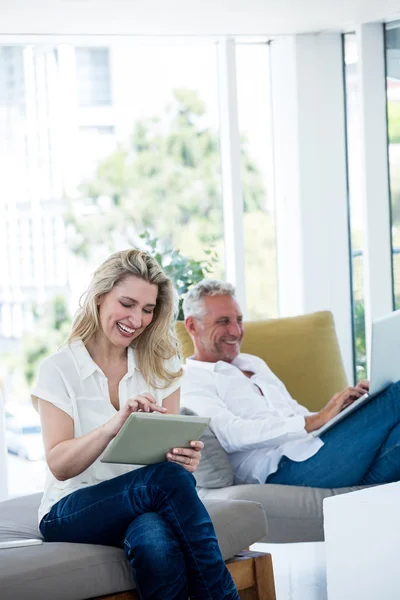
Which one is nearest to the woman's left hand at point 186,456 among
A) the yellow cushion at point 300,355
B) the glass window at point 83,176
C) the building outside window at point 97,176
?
the yellow cushion at point 300,355

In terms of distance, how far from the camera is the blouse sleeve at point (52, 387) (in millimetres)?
2311

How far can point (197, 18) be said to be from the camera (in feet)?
12.9

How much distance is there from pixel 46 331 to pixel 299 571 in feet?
18.8

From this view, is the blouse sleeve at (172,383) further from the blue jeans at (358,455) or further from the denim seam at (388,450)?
the denim seam at (388,450)

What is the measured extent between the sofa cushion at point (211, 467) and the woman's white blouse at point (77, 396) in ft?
1.61

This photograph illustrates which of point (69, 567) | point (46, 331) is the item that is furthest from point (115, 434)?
point (46, 331)

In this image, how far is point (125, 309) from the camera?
7.97ft

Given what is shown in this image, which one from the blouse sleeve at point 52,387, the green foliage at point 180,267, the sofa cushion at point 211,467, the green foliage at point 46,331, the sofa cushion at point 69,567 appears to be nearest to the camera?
the sofa cushion at point 69,567

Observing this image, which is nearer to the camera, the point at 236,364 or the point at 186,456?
the point at 186,456

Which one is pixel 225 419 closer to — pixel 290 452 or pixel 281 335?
pixel 290 452

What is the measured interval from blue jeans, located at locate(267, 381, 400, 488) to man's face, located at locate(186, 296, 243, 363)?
0.50 metres

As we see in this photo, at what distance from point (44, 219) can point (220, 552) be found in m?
5.74

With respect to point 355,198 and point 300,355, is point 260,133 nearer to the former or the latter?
point 355,198

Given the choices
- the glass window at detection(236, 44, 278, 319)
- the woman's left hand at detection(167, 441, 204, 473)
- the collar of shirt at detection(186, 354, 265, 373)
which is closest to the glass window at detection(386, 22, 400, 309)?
the glass window at detection(236, 44, 278, 319)
